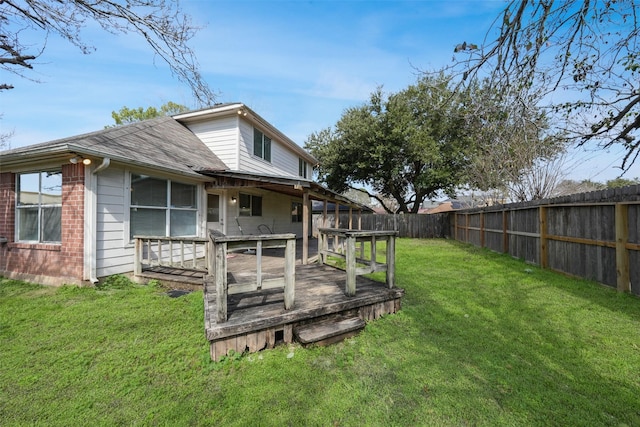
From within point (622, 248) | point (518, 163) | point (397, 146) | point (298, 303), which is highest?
point (397, 146)

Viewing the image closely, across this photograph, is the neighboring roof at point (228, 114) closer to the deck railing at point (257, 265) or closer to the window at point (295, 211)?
the window at point (295, 211)

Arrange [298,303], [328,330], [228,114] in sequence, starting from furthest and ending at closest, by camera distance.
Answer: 1. [228,114]
2. [298,303]
3. [328,330]

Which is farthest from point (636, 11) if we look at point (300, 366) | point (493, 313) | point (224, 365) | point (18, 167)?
point (18, 167)

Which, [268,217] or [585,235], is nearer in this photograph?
[585,235]

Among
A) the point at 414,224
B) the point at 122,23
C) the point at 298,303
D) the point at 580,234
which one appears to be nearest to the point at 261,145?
the point at 122,23

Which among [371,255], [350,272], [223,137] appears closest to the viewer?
[350,272]

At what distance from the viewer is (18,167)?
5633mm

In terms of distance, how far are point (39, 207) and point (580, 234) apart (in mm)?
11330

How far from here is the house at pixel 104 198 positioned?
16.0 feet

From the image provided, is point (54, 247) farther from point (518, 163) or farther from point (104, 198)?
point (518, 163)

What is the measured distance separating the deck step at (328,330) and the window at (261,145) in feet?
26.1

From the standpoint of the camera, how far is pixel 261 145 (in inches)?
404

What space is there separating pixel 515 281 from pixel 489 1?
16.6ft

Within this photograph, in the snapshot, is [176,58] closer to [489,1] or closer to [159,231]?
[159,231]
